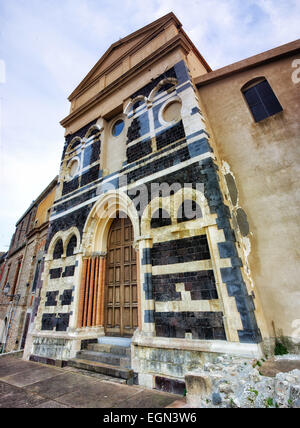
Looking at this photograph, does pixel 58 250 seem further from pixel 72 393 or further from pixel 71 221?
pixel 72 393

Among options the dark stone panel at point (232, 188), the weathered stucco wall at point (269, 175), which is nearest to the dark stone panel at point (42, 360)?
the weathered stucco wall at point (269, 175)

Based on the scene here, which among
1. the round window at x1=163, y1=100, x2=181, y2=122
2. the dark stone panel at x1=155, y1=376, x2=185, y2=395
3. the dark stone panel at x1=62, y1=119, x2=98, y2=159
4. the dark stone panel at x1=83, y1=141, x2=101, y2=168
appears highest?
the dark stone panel at x1=62, y1=119, x2=98, y2=159

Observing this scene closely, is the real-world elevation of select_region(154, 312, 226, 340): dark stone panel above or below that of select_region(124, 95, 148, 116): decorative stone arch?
below

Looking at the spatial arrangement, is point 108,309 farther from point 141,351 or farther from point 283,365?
point 283,365

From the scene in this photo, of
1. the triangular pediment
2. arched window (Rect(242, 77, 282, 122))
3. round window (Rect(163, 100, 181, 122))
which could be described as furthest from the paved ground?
the triangular pediment

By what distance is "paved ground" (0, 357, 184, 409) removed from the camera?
3.15 metres

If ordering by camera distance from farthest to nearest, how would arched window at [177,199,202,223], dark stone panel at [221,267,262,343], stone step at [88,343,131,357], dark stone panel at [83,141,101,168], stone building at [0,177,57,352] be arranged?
stone building at [0,177,57,352], dark stone panel at [83,141,101,168], stone step at [88,343,131,357], arched window at [177,199,202,223], dark stone panel at [221,267,262,343]

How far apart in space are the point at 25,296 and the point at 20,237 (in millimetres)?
7756

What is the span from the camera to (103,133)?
8297mm

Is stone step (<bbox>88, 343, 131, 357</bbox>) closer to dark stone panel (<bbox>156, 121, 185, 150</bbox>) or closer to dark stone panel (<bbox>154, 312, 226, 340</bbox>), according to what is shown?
dark stone panel (<bbox>154, 312, 226, 340</bbox>)

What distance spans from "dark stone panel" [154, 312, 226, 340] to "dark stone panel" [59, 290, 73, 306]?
3217 millimetres
